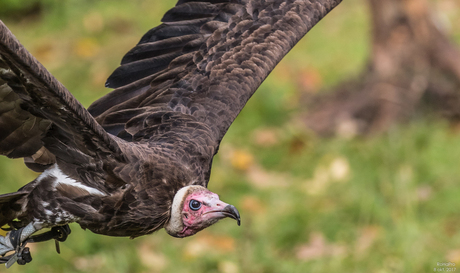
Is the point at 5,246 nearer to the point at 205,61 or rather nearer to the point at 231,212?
the point at 231,212

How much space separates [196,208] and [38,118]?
1.18 metres

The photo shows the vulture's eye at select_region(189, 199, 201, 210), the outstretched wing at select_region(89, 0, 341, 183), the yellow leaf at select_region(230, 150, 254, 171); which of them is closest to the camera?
the vulture's eye at select_region(189, 199, 201, 210)

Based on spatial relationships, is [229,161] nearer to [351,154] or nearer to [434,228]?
[351,154]

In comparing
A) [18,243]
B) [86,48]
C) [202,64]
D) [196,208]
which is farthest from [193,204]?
[86,48]

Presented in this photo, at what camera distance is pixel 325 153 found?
9141 mm

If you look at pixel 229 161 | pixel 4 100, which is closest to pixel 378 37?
pixel 229 161

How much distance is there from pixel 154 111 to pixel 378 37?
5522 millimetres

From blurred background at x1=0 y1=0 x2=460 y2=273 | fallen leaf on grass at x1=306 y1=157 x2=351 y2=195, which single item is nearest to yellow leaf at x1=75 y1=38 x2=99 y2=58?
blurred background at x1=0 y1=0 x2=460 y2=273

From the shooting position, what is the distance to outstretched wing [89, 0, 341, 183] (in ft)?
16.7

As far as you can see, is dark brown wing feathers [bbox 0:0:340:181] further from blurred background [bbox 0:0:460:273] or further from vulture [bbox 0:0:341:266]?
blurred background [bbox 0:0:460:273]

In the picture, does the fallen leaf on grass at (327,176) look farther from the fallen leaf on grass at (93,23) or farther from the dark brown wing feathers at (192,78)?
the fallen leaf on grass at (93,23)

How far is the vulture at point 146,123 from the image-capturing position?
405 centimetres

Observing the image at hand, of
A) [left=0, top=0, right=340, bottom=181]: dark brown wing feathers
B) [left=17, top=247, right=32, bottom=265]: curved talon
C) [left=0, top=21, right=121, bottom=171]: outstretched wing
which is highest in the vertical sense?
[left=0, top=0, right=340, bottom=181]: dark brown wing feathers

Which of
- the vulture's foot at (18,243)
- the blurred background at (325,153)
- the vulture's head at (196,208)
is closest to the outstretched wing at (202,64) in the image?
the vulture's head at (196,208)
